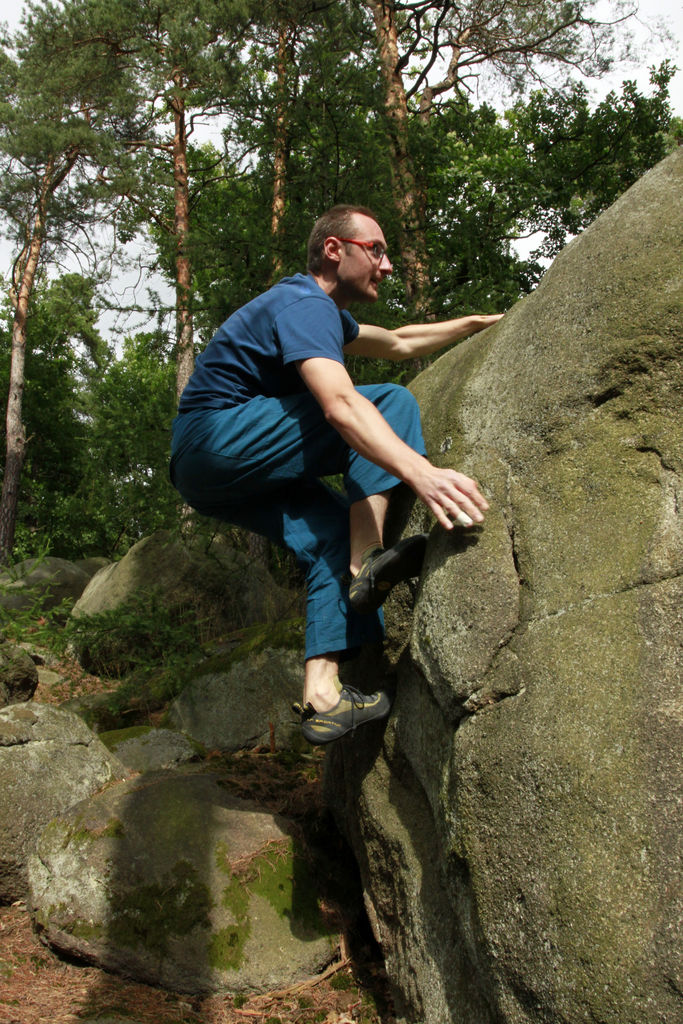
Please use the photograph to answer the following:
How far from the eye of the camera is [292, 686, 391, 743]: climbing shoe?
3.29 m

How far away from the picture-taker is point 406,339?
443 centimetres

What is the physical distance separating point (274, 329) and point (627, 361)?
1.39 m

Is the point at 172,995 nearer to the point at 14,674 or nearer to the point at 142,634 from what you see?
the point at 14,674

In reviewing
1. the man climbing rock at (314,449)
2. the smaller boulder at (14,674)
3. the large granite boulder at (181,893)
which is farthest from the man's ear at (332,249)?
the smaller boulder at (14,674)

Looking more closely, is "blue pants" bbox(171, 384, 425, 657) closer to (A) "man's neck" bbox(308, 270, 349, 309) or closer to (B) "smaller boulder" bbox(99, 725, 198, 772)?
(A) "man's neck" bbox(308, 270, 349, 309)

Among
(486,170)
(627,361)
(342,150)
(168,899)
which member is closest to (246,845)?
(168,899)

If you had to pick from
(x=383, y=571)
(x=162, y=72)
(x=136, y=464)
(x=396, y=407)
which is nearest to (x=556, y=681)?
(x=383, y=571)

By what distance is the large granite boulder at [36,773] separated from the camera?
4.71 meters

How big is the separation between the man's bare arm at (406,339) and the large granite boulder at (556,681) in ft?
2.21

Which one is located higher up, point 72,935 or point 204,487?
point 204,487

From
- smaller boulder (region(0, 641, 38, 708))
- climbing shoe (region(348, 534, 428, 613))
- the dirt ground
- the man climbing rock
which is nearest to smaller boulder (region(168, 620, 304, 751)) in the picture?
smaller boulder (region(0, 641, 38, 708))

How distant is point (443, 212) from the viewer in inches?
574

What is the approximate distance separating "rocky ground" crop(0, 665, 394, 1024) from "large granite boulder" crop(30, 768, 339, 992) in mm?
74

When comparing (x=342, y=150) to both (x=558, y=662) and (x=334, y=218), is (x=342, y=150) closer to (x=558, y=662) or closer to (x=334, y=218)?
(x=334, y=218)
